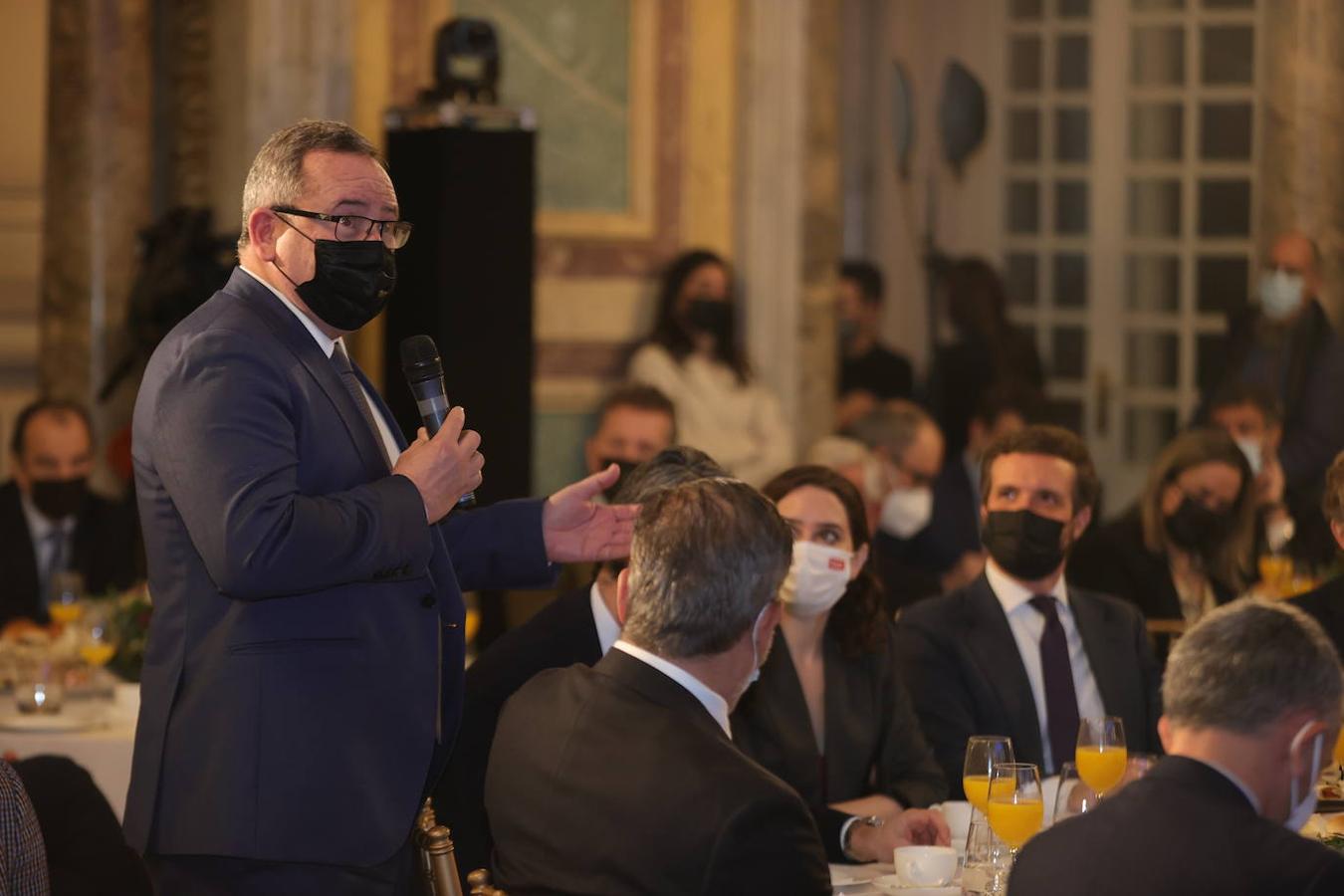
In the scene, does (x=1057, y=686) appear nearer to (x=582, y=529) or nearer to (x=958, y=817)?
(x=958, y=817)

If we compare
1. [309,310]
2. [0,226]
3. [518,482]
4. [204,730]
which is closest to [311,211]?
[309,310]

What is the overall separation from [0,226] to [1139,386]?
16.6 feet

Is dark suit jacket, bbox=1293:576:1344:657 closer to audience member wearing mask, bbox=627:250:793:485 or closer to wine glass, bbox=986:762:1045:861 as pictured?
wine glass, bbox=986:762:1045:861

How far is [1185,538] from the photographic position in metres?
5.84

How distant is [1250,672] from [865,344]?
6.91 m

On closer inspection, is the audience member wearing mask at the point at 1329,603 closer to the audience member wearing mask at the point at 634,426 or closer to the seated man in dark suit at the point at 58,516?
the audience member wearing mask at the point at 634,426

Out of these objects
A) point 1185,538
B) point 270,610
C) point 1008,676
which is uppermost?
point 270,610

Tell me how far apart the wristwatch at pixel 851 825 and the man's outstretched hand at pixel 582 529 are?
0.70 m

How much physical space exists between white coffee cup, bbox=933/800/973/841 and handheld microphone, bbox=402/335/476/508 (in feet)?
3.58

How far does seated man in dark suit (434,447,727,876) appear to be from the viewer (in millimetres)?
3369

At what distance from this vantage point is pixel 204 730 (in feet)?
9.14

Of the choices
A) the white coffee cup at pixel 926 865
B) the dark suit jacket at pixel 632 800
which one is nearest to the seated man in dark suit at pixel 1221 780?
the dark suit jacket at pixel 632 800

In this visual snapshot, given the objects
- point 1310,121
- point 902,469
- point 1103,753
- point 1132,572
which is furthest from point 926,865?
point 1310,121

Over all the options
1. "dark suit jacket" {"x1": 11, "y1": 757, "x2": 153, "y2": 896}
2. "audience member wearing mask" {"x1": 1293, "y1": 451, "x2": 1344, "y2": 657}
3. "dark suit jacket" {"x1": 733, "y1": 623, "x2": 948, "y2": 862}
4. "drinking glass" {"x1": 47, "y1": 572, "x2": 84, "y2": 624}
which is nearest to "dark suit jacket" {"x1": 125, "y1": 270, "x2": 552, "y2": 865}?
"dark suit jacket" {"x1": 11, "y1": 757, "x2": 153, "y2": 896}
